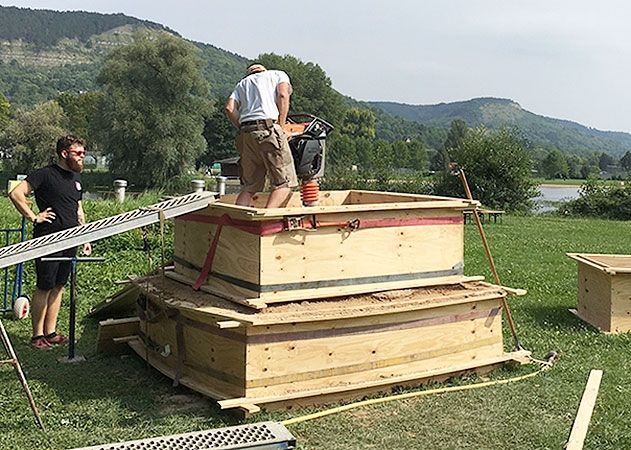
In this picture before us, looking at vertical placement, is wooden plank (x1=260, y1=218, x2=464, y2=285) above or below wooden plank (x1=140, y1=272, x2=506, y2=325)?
above

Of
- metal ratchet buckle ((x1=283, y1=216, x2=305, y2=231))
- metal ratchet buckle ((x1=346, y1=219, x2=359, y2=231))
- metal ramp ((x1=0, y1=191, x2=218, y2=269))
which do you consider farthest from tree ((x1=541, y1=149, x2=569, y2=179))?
metal ramp ((x1=0, y1=191, x2=218, y2=269))

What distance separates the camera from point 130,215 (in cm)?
596

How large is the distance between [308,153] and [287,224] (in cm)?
211

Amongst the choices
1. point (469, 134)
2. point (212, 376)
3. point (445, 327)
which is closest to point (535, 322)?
point (445, 327)

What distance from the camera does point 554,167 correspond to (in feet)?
439

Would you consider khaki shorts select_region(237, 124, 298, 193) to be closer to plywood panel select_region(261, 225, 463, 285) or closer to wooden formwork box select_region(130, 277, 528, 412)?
plywood panel select_region(261, 225, 463, 285)

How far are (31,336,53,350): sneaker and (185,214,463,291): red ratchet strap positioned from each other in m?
2.10

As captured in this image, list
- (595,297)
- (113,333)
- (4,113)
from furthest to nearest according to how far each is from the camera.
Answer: (4,113) → (595,297) → (113,333)

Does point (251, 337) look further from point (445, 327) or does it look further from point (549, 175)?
point (549, 175)

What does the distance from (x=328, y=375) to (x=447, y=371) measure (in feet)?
3.82

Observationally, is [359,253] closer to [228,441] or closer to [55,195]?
[228,441]

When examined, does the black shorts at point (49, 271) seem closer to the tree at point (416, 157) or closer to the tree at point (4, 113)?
the tree at point (4, 113)

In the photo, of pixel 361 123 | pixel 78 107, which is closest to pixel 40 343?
pixel 78 107

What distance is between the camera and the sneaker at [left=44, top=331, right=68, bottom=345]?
7.72 metres
